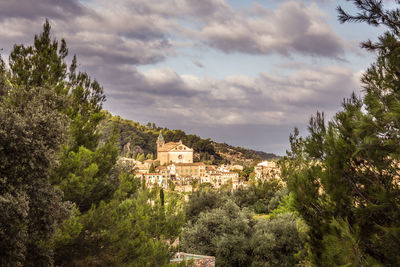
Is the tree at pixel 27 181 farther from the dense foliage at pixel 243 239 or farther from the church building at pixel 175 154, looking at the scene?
the church building at pixel 175 154

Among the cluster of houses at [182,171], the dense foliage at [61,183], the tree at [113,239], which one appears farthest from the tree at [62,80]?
the cluster of houses at [182,171]

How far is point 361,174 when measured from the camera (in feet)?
18.0

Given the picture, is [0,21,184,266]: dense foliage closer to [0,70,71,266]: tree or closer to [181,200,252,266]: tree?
[0,70,71,266]: tree

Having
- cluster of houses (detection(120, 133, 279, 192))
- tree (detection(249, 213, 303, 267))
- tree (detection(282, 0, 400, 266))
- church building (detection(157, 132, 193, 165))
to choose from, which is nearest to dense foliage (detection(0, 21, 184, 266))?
tree (detection(282, 0, 400, 266))

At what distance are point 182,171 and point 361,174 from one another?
301 feet

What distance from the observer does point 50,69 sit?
9.13m

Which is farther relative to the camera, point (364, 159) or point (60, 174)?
point (60, 174)

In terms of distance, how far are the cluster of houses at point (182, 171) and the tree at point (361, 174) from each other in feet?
198

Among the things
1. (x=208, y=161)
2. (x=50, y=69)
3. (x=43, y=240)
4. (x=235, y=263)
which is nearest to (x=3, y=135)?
(x=43, y=240)

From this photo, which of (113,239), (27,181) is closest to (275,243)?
(113,239)

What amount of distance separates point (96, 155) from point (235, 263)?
1039 cm

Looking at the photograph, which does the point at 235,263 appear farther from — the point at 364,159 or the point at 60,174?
the point at 364,159

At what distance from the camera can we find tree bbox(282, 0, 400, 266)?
3.81 metres

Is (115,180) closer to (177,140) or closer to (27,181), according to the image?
(27,181)
